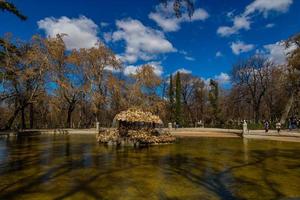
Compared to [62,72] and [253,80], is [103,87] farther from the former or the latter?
[253,80]

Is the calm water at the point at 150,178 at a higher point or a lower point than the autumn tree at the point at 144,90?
lower

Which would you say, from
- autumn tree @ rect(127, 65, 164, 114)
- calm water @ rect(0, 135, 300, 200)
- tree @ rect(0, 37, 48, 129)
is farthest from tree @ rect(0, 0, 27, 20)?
autumn tree @ rect(127, 65, 164, 114)

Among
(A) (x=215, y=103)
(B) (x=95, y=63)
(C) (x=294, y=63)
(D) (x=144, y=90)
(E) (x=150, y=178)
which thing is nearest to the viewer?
(E) (x=150, y=178)

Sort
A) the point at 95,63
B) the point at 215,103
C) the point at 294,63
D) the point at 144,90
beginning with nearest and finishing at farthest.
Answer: the point at 294,63
the point at 95,63
the point at 144,90
the point at 215,103

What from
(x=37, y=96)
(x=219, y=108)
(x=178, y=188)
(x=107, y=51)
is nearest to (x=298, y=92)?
(x=219, y=108)

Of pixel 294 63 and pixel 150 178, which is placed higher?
pixel 294 63

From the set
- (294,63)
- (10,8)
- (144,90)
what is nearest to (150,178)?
(10,8)

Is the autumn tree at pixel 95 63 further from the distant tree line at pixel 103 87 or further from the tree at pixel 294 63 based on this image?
the tree at pixel 294 63

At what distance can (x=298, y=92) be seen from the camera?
152 feet

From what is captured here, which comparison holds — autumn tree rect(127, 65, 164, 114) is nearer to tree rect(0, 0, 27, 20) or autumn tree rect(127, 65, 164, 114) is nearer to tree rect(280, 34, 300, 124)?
tree rect(280, 34, 300, 124)

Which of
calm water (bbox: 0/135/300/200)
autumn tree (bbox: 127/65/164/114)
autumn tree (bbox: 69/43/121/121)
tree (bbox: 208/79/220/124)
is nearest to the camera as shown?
calm water (bbox: 0/135/300/200)

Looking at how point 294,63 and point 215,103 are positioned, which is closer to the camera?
point 294,63

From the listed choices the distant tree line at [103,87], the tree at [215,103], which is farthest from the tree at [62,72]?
the tree at [215,103]

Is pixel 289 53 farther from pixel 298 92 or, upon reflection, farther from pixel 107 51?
pixel 107 51
